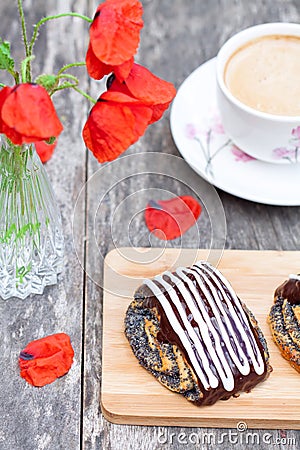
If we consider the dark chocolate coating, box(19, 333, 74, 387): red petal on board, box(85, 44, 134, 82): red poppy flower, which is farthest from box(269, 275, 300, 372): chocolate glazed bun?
box(85, 44, 134, 82): red poppy flower

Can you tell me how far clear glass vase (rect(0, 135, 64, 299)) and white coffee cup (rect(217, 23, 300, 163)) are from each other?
36cm

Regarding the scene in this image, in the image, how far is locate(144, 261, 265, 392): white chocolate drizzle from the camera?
100 cm

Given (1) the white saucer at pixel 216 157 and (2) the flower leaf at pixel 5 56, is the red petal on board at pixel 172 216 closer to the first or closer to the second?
(1) the white saucer at pixel 216 157

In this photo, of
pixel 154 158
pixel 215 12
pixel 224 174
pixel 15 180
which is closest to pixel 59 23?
pixel 215 12

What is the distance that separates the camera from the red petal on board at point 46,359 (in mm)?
1071

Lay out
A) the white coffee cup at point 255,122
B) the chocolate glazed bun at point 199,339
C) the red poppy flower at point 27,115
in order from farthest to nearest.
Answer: the white coffee cup at point 255,122, the chocolate glazed bun at point 199,339, the red poppy flower at point 27,115

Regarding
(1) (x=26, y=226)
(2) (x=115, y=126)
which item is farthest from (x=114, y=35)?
(1) (x=26, y=226)

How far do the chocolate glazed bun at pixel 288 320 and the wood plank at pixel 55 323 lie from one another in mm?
314

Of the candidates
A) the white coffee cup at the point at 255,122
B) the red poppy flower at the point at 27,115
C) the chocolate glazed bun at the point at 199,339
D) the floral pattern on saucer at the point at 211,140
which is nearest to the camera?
the red poppy flower at the point at 27,115

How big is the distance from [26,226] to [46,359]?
0.21m

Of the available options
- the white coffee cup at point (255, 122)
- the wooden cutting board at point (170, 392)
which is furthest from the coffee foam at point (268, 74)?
the wooden cutting board at point (170, 392)

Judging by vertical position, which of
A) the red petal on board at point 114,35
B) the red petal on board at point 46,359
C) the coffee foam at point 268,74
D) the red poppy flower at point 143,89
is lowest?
the red petal on board at point 46,359

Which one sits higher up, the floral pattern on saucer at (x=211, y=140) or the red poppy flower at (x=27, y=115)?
the red poppy flower at (x=27, y=115)

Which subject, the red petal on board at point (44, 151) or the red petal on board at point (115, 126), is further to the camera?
the red petal on board at point (44, 151)
